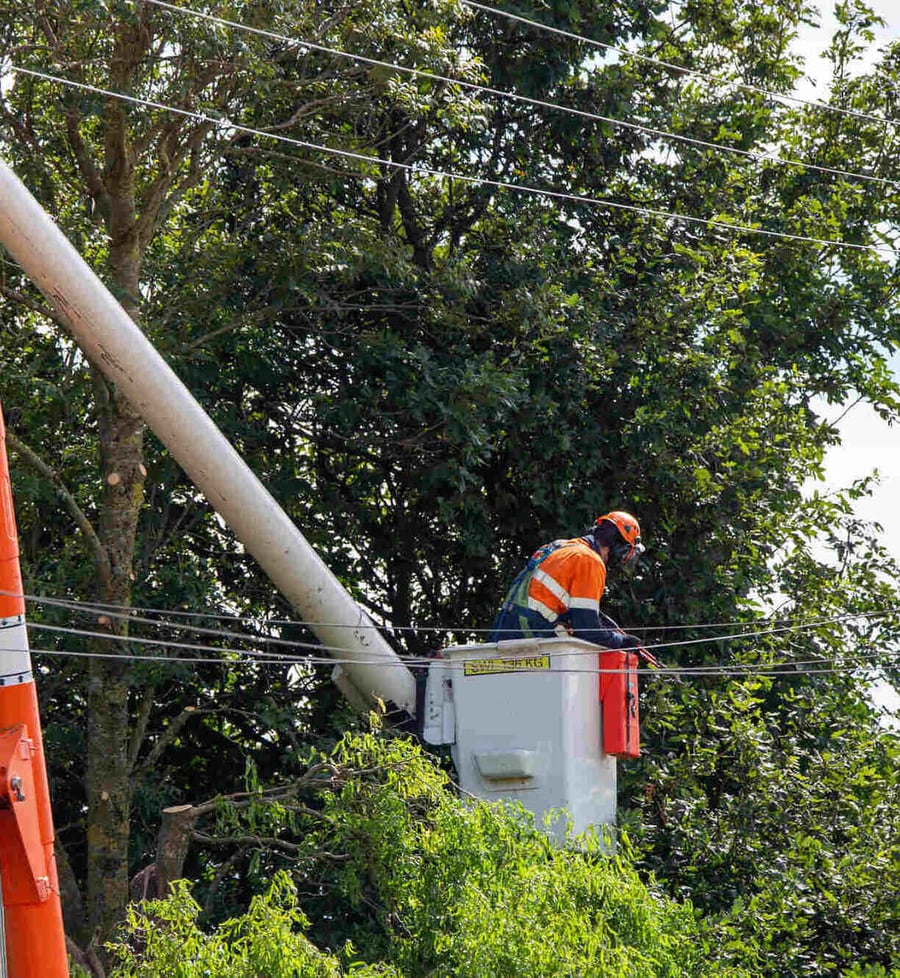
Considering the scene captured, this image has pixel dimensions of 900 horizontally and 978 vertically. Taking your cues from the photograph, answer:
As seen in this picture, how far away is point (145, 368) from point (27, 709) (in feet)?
9.68

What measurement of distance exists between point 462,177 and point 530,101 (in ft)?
4.54

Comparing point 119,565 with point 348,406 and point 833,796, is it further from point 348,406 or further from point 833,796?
point 833,796

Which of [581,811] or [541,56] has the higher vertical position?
[541,56]

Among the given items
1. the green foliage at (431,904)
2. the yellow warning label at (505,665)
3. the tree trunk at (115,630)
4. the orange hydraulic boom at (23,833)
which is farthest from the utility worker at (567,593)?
the orange hydraulic boom at (23,833)

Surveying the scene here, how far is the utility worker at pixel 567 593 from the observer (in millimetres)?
11094

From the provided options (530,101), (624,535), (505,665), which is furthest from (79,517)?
(530,101)

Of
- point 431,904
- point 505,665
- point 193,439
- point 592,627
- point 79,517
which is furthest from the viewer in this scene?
point 79,517

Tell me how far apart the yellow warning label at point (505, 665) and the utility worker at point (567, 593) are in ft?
0.97

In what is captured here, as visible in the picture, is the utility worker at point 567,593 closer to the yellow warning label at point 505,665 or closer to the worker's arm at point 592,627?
the worker's arm at point 592,627

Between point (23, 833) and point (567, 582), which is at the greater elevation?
point (567, 582)

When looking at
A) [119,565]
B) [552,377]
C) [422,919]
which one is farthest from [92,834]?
[552,377]

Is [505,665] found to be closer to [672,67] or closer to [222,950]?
[222,950]

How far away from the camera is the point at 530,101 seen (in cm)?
1480

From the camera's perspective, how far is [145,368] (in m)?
10.4
